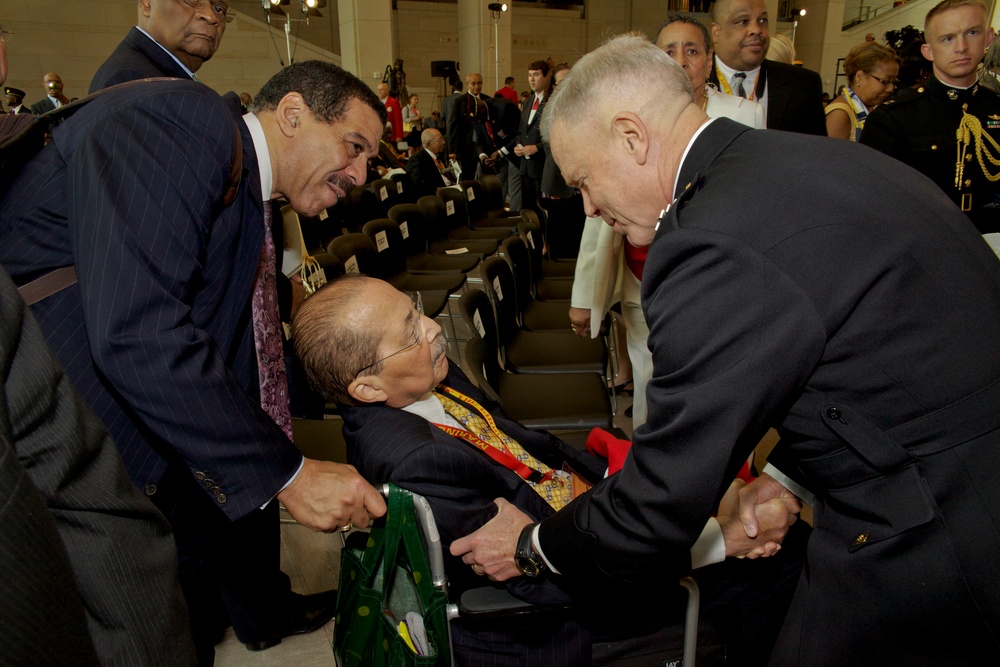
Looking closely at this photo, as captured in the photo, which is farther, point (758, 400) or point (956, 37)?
point (956, 37)

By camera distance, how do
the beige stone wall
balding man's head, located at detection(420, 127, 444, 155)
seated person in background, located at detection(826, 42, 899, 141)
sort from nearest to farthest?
seated person in background, located at detection(826, 42, 899, 141)
balding man's head, located at detection(420, 127, 444, 155)
the beige stone wall

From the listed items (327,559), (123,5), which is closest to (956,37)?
(327,559)

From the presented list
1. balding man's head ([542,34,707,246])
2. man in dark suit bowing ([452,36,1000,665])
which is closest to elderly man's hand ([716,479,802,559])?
man in dark suit bowing ([452,36,1000,665])

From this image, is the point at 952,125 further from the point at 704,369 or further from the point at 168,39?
the point at 168,39

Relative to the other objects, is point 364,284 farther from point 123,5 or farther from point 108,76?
point 123,5

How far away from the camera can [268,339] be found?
5.31 feet

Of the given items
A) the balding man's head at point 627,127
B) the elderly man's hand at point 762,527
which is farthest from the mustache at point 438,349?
the elderly man's hand at point 762,527

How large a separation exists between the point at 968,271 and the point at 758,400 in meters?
0.37

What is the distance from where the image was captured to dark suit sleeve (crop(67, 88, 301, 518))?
116cm

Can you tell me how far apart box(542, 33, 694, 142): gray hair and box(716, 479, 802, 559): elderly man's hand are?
87 centimetres

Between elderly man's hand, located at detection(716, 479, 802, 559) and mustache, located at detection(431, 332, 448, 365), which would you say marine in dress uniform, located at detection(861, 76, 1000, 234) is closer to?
elderly man's hand, located at detection(716, 479, 802, 559)

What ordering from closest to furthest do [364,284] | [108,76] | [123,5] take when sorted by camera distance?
[364,284] < [108,76] < [123,5]

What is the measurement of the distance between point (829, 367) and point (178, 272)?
1103mm

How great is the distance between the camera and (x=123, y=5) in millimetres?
13898
